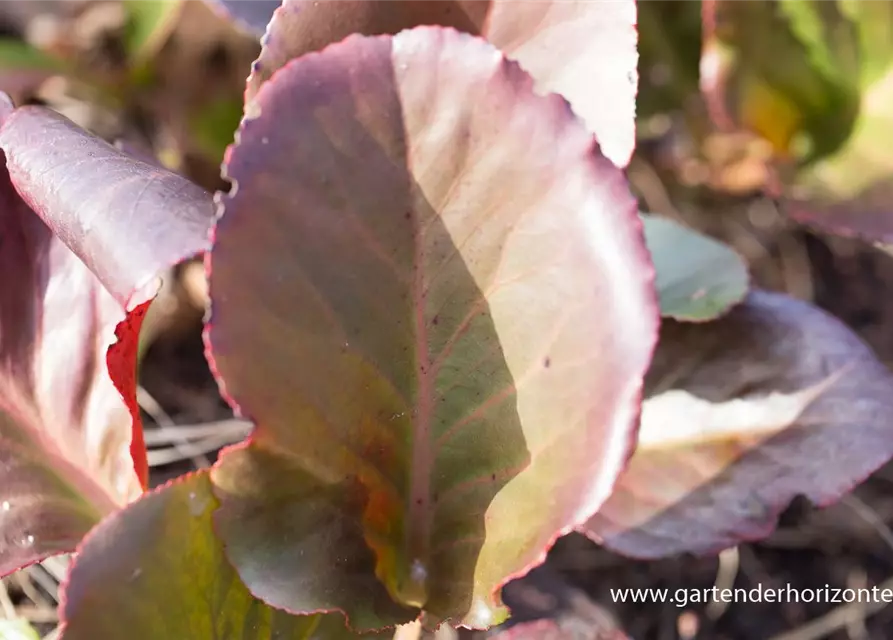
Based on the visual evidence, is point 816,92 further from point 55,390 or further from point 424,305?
point 55,390

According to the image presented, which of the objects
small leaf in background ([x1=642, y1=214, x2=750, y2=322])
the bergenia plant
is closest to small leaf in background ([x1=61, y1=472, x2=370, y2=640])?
the bergenia plant

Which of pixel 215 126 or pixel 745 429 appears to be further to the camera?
pixel 215 126

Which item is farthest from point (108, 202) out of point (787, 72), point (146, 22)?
point (787, 72)

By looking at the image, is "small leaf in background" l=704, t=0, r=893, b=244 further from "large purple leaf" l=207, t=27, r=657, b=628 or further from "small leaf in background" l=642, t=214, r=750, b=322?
"large purple leaf" l=207, t=27, r=657, b=628

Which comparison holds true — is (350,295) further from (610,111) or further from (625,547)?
(625,547)

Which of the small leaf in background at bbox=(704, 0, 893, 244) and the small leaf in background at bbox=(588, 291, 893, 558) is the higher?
the small leaf in background at bbox=(704, 0, 893, 244)

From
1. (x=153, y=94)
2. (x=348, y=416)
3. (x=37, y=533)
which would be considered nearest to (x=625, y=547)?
(x=348, y=416)
